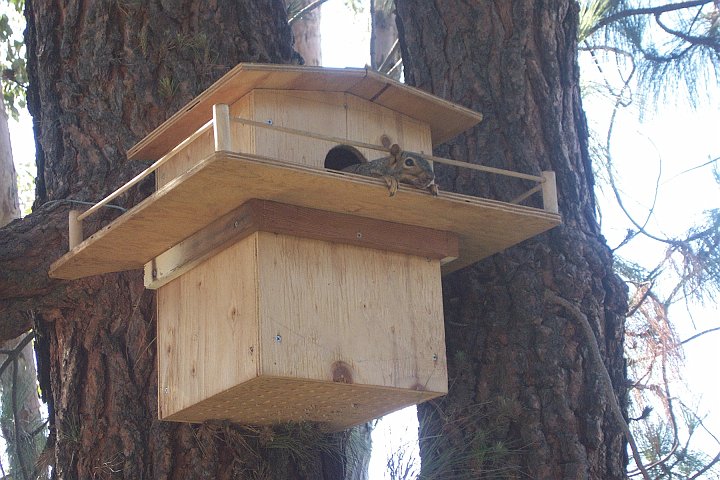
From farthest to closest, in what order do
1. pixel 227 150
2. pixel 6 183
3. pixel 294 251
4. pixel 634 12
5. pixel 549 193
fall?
pixel 6 183 → pixel 634 12 → pixel 549 193 → pixel 294 251 → pixel 227 150

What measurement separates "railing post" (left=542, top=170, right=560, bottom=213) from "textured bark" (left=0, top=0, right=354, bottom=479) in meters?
0.89

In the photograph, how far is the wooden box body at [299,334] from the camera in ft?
8.90

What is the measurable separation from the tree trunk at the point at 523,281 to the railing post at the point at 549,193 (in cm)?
45

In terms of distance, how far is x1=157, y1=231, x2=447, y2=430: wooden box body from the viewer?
2713 mm

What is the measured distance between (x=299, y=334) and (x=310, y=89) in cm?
68

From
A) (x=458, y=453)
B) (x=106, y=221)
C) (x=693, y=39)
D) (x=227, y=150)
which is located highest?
(x=693, y=39)

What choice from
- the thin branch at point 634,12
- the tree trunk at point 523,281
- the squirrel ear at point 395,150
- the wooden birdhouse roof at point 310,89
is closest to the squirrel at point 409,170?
the squirrel ear at point 395,150

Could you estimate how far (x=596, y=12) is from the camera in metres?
4.91

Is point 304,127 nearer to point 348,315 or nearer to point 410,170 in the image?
Result: point 410,170

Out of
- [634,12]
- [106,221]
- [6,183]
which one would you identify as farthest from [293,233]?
[6,183]

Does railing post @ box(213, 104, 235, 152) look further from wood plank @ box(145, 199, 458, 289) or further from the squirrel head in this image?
the squirrel head

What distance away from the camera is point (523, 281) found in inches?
138

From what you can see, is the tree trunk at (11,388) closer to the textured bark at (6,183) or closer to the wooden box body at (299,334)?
the textured bark at (6,183)

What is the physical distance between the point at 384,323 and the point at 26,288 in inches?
43.8
